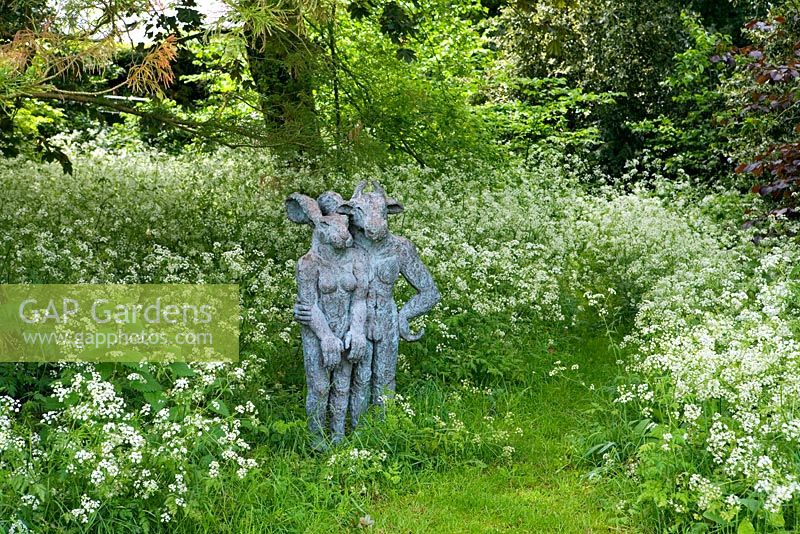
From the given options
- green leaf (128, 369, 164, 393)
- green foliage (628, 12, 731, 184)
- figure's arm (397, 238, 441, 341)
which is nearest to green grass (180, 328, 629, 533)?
figure's arm (397, 238, 441, 341)

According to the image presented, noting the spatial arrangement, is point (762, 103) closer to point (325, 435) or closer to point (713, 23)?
point (325, 435)

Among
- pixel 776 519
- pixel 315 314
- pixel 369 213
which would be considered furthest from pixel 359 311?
pixel 776 519

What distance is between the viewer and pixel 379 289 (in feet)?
19.1

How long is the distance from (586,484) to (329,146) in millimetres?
5018

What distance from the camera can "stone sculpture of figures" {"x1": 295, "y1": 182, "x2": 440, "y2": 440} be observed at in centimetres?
575

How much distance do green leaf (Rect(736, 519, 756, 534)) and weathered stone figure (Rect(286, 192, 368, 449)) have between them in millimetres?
2429

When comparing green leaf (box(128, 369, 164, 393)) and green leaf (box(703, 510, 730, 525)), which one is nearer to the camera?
green leaf (box(703, 510, 730, 525))

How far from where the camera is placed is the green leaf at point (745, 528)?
4.27 metres

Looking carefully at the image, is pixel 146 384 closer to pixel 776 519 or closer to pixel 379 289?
pixel 379 289

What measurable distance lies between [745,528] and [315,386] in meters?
2.63

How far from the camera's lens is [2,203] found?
872 cm

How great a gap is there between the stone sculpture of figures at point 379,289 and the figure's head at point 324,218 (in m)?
0.11

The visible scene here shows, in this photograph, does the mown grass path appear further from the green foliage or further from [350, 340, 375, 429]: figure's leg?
the green foliage

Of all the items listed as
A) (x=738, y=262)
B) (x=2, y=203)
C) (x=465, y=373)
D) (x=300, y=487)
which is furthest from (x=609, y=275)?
(x=2, y=203)
